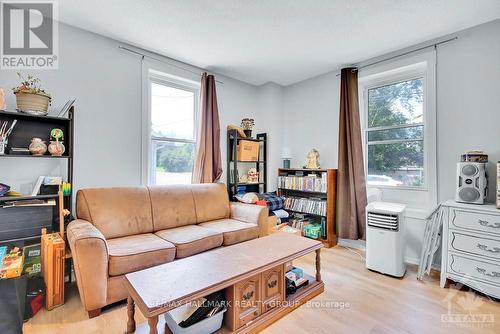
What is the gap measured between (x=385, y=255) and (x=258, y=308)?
4.94 feet

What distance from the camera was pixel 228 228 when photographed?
2506 millimetres

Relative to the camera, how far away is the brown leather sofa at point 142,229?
1.64 metres

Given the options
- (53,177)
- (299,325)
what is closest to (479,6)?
(299,325)

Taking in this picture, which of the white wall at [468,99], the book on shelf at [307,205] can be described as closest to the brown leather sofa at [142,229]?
the book on shelf at [307,205]

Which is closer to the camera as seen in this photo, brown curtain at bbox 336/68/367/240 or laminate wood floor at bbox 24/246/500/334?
laminate wood floor at bbox 24/246/500/334

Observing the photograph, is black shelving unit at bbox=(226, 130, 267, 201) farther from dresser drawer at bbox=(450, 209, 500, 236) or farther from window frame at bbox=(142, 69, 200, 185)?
dresser drawer at bbox=(450, 209, 500, 236)

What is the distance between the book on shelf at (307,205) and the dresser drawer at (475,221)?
134cm

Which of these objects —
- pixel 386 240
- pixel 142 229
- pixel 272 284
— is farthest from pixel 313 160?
pixel 142 229

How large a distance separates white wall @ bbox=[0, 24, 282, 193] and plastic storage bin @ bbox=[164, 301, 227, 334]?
168 centimetres

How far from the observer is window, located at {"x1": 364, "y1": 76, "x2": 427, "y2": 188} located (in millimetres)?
2730

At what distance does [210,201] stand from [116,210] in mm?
1023

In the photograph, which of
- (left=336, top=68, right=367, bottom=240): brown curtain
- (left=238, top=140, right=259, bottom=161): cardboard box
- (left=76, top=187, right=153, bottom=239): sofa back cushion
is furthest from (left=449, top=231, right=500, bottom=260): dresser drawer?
(left=76, top=187, right=153, bottom=239): sofa back cushion

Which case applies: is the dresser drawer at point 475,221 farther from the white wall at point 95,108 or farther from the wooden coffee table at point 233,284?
the white wall at point 95,108

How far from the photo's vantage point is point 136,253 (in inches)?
70.9
